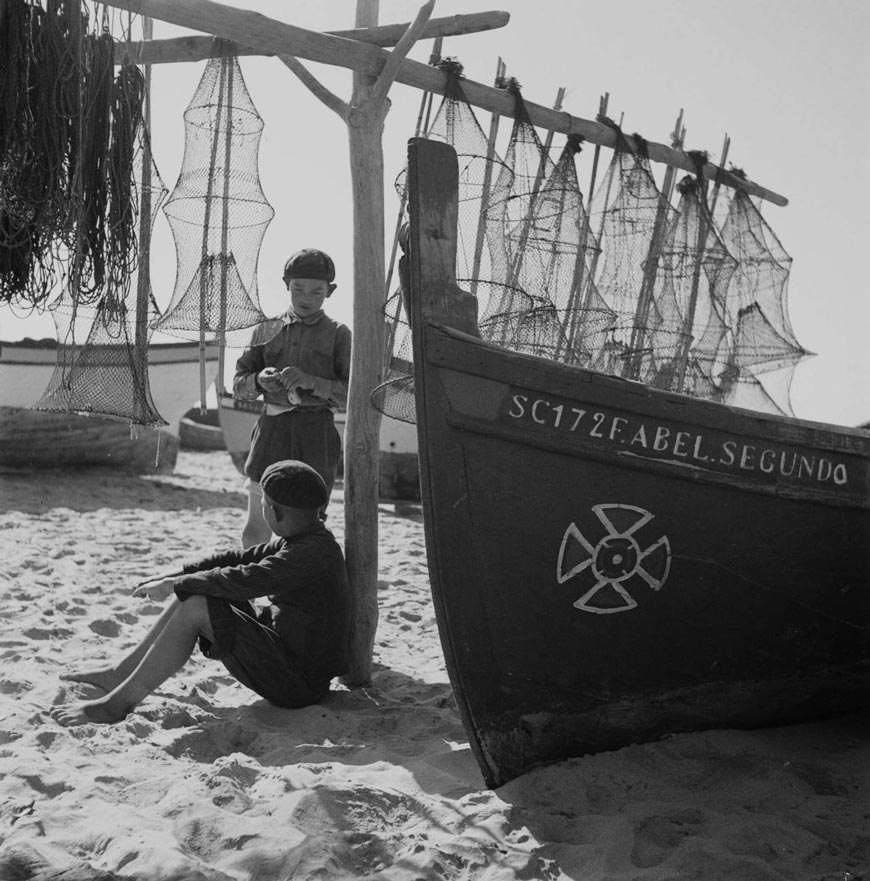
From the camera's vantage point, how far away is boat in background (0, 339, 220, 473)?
11.6m

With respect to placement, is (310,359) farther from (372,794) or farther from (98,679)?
(372,794)

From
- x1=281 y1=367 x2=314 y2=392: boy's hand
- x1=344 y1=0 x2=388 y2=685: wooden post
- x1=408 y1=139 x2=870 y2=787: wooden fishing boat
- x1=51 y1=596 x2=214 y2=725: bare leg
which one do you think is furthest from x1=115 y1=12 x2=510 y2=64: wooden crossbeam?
x1=51 y1=596 x2=214 y2=725: bare leg

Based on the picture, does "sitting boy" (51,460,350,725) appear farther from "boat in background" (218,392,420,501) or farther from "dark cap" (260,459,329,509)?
"boat in background" (218,392,420,501)

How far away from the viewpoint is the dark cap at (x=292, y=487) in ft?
14.4

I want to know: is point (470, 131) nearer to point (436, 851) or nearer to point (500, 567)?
point (500, 567)

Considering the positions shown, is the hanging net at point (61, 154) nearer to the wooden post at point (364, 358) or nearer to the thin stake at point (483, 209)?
the wooden post at point (364, 358)

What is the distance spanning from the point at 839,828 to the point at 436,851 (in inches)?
51.2

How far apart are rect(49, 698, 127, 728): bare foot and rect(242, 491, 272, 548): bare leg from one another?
1.69m

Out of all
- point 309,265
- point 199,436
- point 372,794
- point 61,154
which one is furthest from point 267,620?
point 199,436

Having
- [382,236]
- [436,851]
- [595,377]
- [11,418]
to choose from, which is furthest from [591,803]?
[11,418]

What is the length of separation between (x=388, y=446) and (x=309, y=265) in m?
7.60

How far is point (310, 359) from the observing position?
5445 millimetres

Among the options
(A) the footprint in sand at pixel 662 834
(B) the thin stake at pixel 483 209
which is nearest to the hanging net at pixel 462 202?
(B) the thin stake at pixel 483 209

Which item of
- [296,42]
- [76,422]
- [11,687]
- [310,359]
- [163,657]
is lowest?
[11,687]
